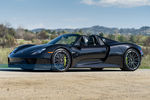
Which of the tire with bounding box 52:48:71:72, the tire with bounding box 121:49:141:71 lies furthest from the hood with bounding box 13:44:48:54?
the tire with bounding box 121:49:141:71

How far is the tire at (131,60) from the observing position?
11.9 metres

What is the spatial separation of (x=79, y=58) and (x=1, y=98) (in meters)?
5.65

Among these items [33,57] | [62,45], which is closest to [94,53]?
[62,45]

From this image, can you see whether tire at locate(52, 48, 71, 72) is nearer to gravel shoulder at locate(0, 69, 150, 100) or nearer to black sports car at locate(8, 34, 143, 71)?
black sports car at locate(8, 34, 143, 71)

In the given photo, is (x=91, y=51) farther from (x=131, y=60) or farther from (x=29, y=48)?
(x=29, y=48)

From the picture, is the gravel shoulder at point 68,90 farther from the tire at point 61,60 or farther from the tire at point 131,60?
the tire at point 131,60

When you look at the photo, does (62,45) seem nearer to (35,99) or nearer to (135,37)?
(35,99)

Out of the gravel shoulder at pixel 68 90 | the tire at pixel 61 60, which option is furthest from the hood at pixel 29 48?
the gravel shoulder at pixel 68 90

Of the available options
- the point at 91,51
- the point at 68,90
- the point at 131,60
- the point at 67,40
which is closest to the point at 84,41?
the point at 91,51

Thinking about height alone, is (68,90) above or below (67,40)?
below

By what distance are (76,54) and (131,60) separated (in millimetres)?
2190

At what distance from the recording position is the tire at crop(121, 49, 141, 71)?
1185 cm

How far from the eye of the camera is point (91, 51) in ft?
37.2

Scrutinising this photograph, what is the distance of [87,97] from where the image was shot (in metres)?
5.87
